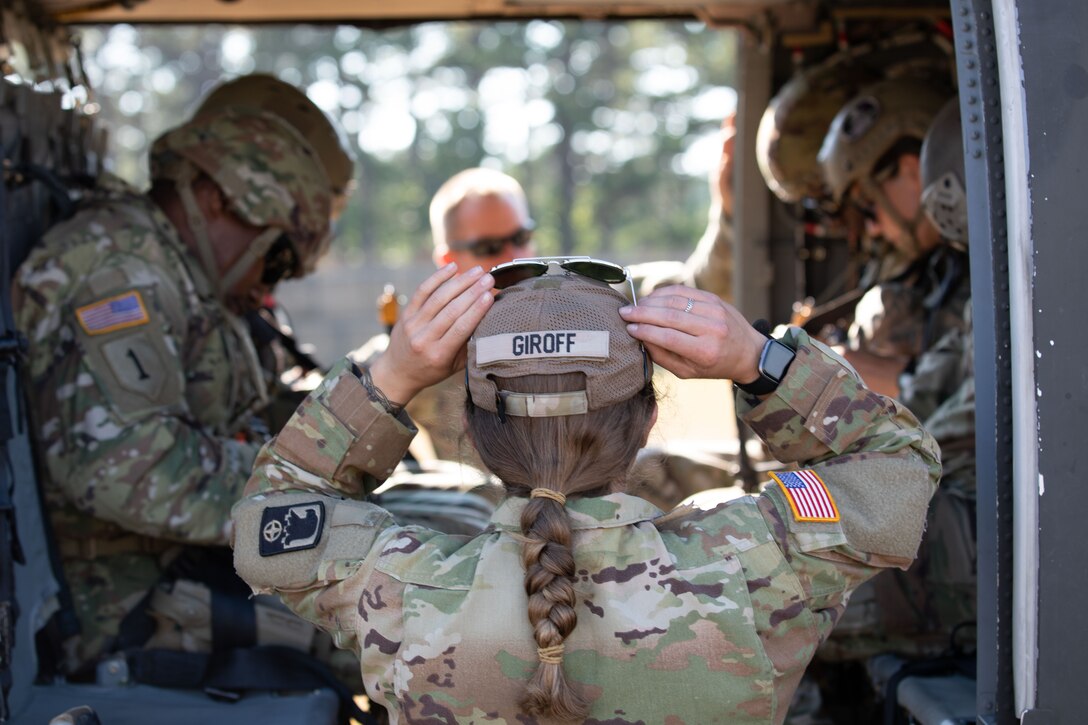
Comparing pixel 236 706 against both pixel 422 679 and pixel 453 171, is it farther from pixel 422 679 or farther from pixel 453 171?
pixel 453 171

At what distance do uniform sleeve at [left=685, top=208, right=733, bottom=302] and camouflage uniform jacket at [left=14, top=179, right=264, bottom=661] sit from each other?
97.3 inches

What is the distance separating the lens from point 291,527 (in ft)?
5.79

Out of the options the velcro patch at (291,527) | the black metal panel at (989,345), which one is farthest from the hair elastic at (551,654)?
the black metal panel at (989,345)

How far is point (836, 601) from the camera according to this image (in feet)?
5.68

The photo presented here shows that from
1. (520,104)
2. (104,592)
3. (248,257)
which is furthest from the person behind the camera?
(520,104)

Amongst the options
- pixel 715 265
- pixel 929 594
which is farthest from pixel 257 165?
pixel 715 265

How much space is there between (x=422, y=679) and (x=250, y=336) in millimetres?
2133

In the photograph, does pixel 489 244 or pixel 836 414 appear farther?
pixel 489 244

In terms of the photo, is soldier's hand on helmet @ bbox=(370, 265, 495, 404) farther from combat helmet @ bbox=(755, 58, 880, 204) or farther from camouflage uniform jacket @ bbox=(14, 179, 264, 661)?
combat helmet @ bbox=(755, 58, 880, 204)

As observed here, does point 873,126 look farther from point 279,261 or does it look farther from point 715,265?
point 279,261

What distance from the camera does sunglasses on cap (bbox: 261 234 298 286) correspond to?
126 inches

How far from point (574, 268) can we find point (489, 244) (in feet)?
8.84

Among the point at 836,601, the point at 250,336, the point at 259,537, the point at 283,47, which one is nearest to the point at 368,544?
the point at 259,537

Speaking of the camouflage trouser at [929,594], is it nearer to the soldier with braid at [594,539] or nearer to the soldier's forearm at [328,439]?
the soldier with braid at [594,539]
